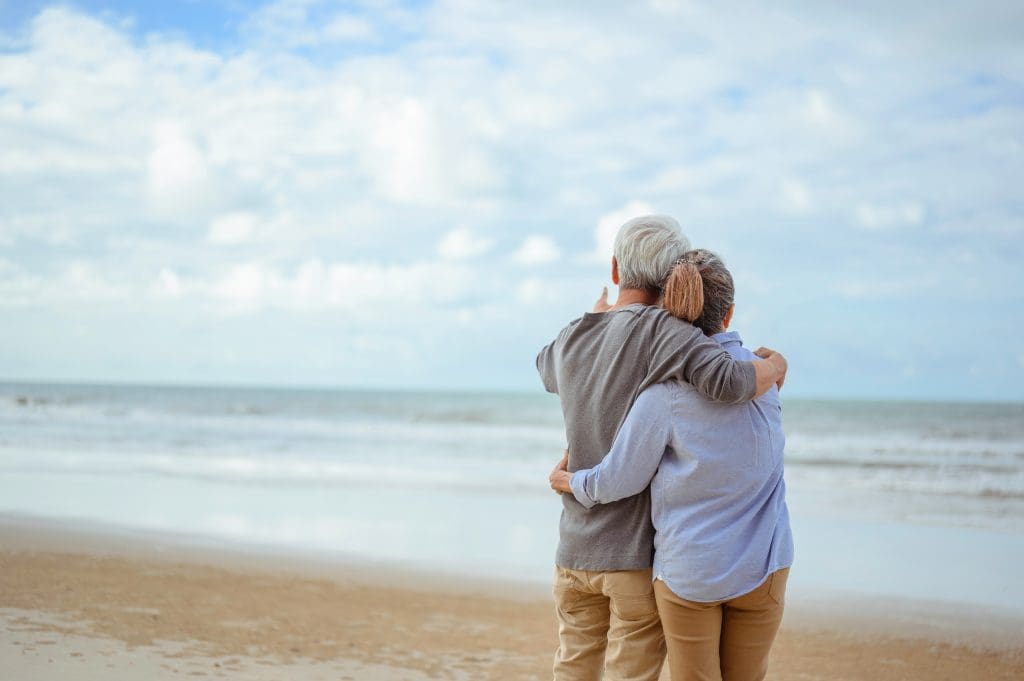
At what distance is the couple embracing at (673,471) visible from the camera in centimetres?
215

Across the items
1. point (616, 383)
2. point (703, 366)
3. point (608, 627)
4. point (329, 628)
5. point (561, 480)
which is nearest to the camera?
point (703, 366)

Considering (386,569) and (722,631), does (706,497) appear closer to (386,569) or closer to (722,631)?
(722,631)

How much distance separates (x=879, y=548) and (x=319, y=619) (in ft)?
17.4

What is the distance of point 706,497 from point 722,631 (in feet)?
1.27

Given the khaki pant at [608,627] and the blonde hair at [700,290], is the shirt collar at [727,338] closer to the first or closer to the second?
the blonde hair at [700,290]

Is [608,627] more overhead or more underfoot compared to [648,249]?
more underfoot

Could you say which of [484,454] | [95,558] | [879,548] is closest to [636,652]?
[95,558]

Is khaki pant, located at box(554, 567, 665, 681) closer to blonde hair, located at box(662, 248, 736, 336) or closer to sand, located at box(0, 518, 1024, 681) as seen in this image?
blonde hair, located at box(662, 248, 736, 336)

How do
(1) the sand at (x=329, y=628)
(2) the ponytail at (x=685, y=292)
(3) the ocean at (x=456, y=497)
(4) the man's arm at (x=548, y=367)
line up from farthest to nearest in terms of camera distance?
(3) the ocean at (x=456, y=497), (1) the sand at (x=329, y=628), (4) the man's arm at (x=548, y=367), (2) the ponytail at (x=685, y=292)

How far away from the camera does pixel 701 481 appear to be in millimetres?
2150

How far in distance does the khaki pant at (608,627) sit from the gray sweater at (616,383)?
0.16ft

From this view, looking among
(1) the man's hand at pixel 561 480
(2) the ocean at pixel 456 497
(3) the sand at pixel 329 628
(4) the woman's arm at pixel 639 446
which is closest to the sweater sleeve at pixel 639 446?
(4) the woman's arm at pixel 639 446

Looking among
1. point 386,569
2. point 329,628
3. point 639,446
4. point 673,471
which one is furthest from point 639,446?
point 386,569

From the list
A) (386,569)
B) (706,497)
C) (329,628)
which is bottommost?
(329,628)
